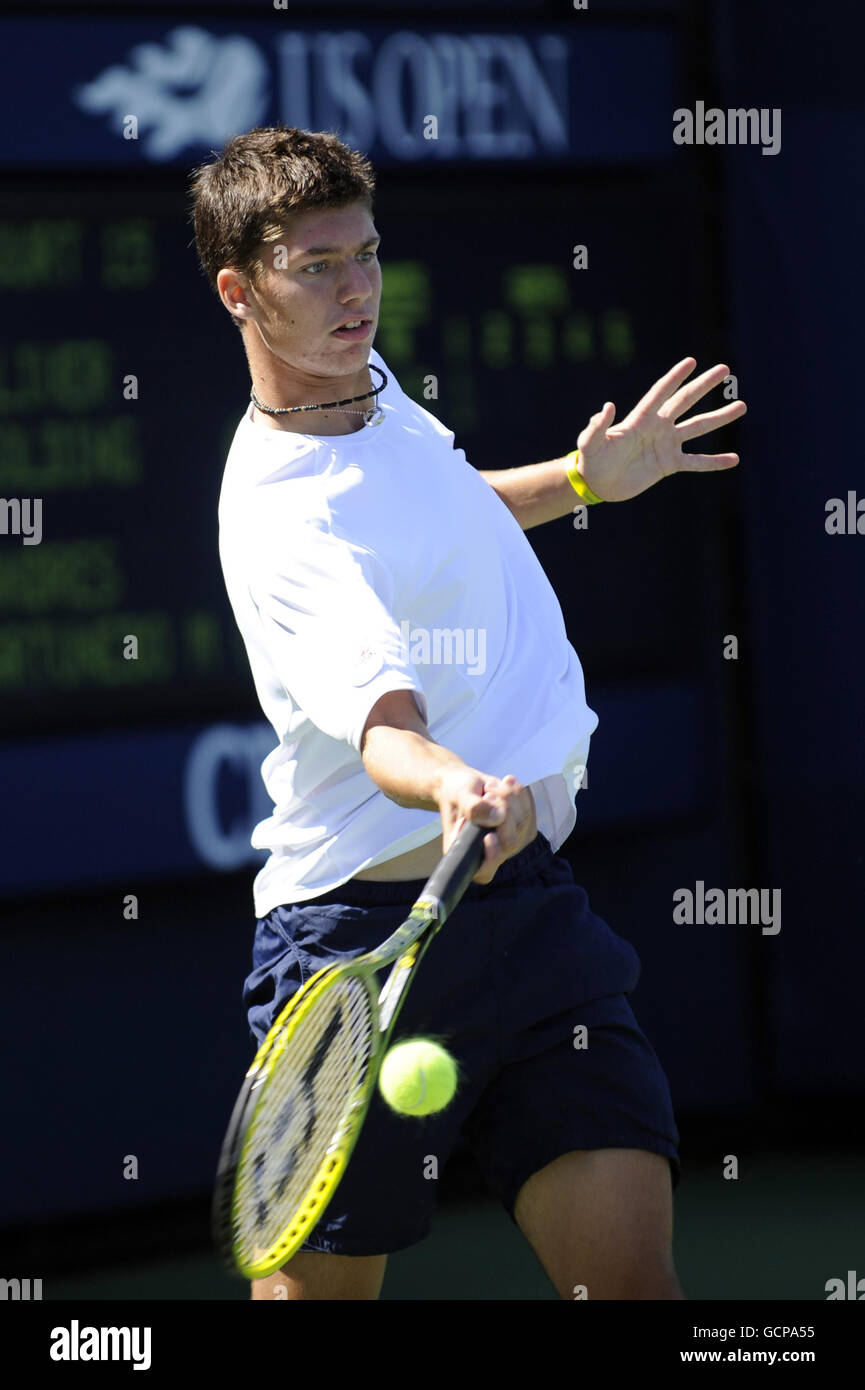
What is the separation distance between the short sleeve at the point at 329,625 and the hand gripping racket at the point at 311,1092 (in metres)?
0.20

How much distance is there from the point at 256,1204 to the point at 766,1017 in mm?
2916

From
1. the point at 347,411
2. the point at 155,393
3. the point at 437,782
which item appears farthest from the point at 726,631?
the point at 437,782

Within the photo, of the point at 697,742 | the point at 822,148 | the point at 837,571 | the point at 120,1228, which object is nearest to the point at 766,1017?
the point at 697,742

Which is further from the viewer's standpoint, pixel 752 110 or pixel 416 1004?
pixel 752 110

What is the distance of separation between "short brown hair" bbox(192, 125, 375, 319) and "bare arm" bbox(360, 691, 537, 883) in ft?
2.02

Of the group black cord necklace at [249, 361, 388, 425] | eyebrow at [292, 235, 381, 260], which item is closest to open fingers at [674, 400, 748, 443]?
black cord necklace at [249, 361, 388, 425]

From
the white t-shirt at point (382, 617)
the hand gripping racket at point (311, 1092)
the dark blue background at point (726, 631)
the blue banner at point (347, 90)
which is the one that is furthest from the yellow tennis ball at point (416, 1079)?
the blue banner at point (347, 90)

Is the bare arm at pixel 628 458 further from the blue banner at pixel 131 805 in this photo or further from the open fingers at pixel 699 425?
the blue banner at pixel 131 805

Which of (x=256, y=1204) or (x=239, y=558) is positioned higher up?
(x=239, y=558)

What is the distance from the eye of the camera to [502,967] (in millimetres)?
2484

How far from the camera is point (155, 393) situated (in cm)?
418

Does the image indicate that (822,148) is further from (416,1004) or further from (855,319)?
(416,1004)

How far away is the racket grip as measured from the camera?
2121 mm
